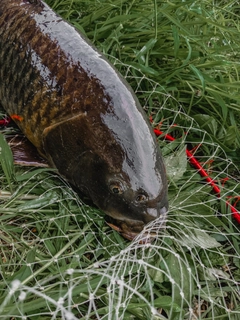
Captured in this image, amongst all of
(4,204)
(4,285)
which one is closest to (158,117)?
(4,204)

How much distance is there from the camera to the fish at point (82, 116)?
192 centimetres

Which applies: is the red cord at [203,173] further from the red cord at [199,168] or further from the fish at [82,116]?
the fish at [82,116]

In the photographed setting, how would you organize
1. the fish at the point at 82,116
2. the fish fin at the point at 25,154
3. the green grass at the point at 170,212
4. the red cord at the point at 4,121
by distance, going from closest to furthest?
the green grass at the point at 170,212 → the fish at the point at 82,116 → the fish fin at the point at 25,154 → the red cord at the point at 4,121

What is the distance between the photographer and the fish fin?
→ 7.20ft

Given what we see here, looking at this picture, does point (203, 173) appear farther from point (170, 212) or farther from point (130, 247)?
point (130, 247)

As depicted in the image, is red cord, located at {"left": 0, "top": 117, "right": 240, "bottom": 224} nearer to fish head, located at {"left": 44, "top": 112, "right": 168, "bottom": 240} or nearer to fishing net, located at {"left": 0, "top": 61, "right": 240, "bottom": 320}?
fishing net, located at {"left": 0, "top": 61, "right": 240, "bottom": 320}

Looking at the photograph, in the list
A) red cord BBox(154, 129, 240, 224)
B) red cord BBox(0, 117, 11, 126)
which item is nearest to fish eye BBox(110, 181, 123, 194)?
red cord BBox(154, 129, 240, 224)

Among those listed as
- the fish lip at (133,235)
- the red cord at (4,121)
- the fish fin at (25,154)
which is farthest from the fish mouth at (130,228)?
the red cord at (4,121)

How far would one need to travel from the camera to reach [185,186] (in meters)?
2.36

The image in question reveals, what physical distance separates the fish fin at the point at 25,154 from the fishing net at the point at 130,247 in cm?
5

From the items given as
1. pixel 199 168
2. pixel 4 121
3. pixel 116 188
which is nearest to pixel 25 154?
pixel 4 121

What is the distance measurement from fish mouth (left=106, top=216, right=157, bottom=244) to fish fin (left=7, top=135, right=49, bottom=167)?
0.41 m

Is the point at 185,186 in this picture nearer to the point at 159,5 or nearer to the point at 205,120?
the point at 205,120

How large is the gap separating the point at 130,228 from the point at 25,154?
595 mm
